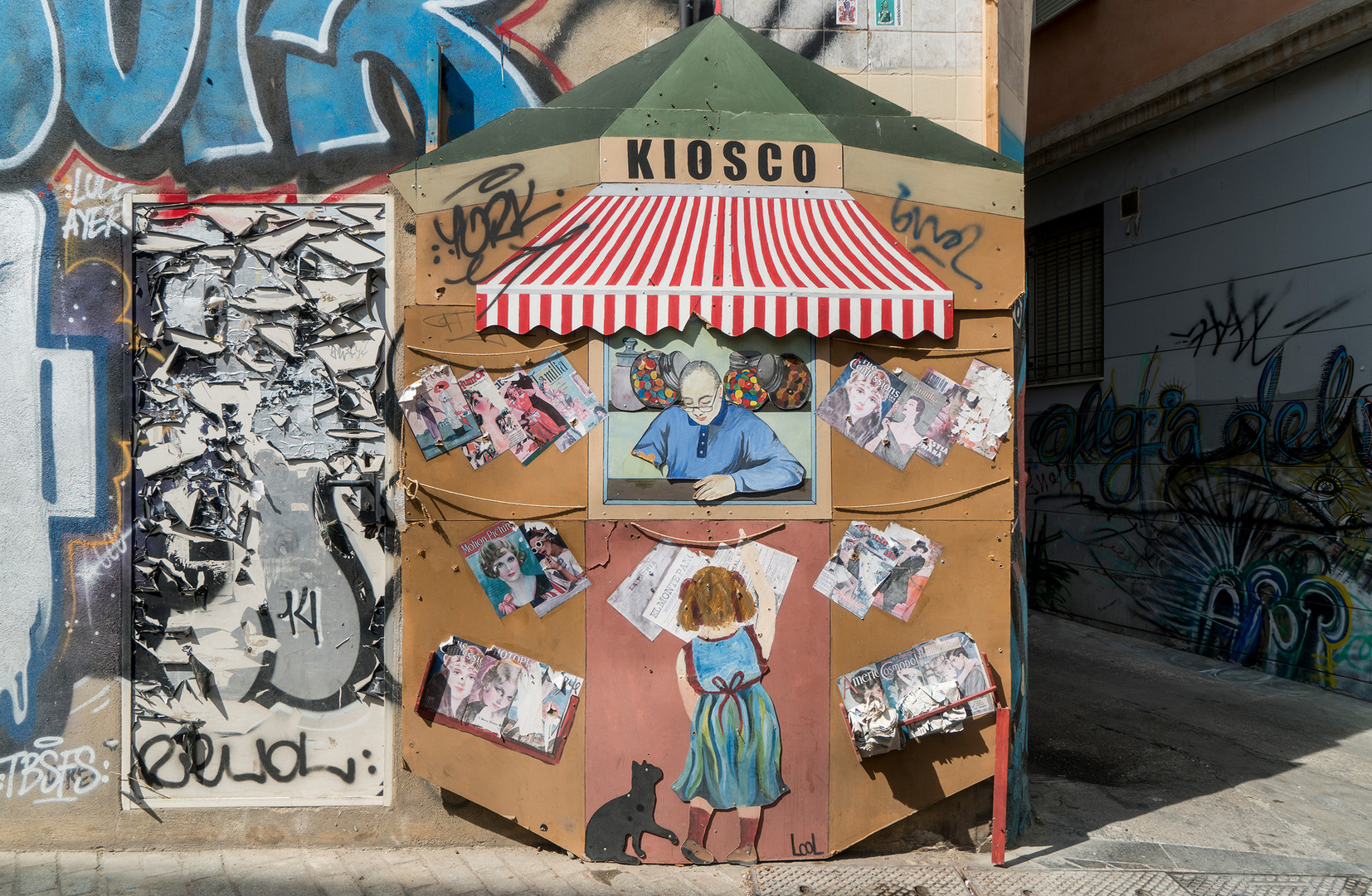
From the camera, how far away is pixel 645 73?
13.5ft

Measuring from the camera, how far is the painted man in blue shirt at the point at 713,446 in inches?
155

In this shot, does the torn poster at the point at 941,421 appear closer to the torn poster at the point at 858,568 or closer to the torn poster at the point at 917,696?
the torn poster at the point at 858,568

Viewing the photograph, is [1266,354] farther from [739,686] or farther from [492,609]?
[492,609]

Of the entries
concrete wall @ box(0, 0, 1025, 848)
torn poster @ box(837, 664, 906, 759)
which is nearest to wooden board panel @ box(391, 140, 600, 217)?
concrete wall @ box(0, 0, 1025, 848)

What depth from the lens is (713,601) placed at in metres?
3.96

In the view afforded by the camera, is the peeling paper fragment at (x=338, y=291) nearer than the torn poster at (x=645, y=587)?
No

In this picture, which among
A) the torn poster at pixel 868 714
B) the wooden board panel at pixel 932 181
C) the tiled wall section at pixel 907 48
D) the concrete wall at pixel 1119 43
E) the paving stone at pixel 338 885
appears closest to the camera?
the paving stone at pixel 338 885

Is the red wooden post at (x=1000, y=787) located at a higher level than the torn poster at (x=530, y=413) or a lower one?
lower

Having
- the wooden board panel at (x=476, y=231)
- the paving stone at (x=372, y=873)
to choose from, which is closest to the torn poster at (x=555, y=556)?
the wooden board panel at (x=476, y=231)

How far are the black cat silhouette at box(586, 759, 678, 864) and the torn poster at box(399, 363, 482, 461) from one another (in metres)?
1.77

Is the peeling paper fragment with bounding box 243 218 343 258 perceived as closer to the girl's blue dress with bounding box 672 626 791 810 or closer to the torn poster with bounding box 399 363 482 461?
the torn poster with bounding box 399 363 482 461

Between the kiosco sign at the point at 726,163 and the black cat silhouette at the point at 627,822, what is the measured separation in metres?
2.80

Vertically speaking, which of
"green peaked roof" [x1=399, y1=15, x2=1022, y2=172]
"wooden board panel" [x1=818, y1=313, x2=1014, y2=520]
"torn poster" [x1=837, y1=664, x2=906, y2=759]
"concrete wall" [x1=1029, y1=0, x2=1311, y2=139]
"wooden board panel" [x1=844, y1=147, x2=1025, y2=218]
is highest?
"concrete wall" [x1=1029, y1=0, x2=1311, y2=139]

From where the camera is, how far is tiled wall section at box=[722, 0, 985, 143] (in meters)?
4.49
